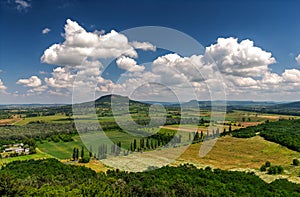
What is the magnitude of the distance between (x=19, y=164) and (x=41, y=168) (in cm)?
1067

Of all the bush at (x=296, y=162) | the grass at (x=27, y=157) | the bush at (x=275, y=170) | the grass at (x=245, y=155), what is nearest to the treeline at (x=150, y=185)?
the bush at (x=275, y=170)

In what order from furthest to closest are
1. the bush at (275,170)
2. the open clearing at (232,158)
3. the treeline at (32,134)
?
1. the treeline at (32,134)
2. the open clearing at (232,158)
3. the bush at (275,170)

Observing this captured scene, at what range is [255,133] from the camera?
8869 centimetres

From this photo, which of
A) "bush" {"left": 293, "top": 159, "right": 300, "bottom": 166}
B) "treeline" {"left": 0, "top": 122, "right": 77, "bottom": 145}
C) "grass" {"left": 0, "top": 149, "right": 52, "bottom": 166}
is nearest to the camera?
"bush" {"left": 293, "top": 159, "right": 300, "bottom": 166}

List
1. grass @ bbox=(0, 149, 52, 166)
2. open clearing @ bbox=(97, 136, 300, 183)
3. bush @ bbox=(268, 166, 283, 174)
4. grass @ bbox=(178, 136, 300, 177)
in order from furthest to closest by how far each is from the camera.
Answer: grass @ bbox=(0, 149, 52, 166) → grass @ bbox=(178, 136, 300, 177) → open clearing @ bbox=(97, 136, 300, 183) → bush @ bbox=(268, 166, 283, 174)

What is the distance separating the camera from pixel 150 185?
32.1 meters

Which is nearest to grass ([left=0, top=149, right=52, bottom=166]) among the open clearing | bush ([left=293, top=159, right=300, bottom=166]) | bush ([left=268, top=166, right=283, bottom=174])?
the open clearing

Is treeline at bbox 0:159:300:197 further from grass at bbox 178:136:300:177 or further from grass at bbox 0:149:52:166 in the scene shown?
grass at bbox 0:149:52:166

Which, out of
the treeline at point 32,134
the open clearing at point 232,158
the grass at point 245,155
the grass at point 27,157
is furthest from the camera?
the treeline at point 32,134

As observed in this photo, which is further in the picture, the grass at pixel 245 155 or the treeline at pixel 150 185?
the grass at pixel 245 155

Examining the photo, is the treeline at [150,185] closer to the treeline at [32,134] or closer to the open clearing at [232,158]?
the open clearing at [232,158]

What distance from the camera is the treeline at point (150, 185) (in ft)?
87.7

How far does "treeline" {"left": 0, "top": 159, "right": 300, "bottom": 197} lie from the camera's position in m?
26.7

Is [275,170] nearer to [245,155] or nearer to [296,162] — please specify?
[296,162]
